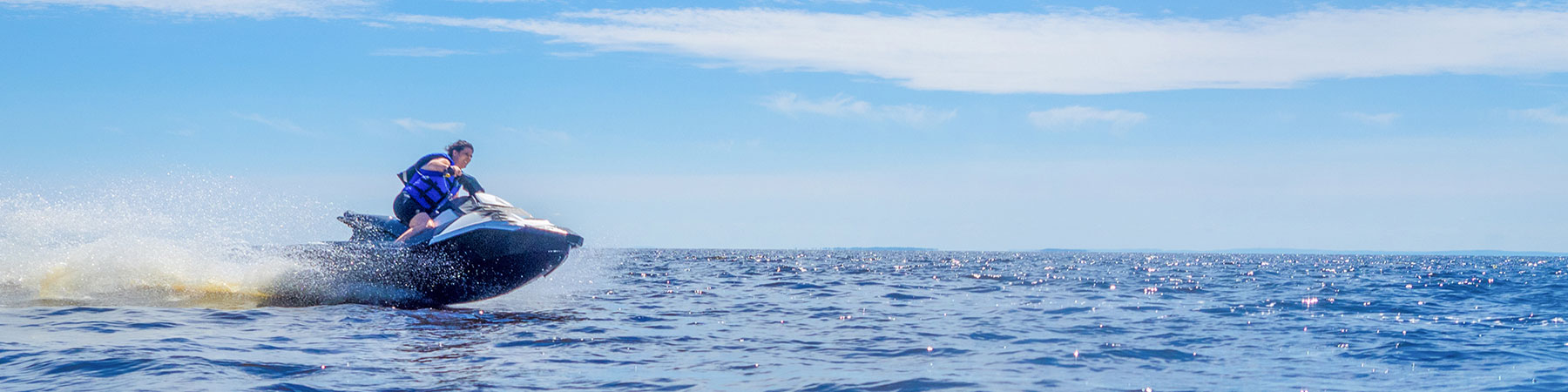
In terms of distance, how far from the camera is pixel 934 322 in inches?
492

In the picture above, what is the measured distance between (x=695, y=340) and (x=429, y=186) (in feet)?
17.1

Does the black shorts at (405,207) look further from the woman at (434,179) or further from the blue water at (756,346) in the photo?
the blue water at (756,346)

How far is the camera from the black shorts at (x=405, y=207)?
13797mm

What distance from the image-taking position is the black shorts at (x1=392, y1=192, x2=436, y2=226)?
1380 centimetres

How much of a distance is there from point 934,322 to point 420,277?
6.29 metres

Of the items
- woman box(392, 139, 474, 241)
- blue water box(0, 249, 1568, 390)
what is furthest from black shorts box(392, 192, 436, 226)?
blue water box(0, 249, 1568, 390)

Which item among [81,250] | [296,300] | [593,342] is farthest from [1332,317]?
[81,250]

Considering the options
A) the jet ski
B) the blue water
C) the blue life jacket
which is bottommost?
the blue water

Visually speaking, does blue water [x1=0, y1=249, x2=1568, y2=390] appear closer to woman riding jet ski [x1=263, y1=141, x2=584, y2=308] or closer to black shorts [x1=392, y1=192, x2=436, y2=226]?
woman riding jet ski [x1=263, y1=141, x2=584, y2=308]

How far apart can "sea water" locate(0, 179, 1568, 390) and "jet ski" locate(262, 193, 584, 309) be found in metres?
0.39

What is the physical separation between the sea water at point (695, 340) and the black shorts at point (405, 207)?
4.53 ft

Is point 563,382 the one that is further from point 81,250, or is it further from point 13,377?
point 81,250

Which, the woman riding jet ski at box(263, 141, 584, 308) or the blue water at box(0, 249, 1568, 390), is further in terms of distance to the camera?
the woman riding jet ski at box(263, 141, 584, 308)

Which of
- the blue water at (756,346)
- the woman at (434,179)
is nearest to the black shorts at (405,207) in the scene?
the woman at (434,179)
